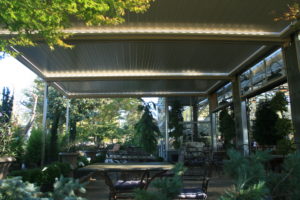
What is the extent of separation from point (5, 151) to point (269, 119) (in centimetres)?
670

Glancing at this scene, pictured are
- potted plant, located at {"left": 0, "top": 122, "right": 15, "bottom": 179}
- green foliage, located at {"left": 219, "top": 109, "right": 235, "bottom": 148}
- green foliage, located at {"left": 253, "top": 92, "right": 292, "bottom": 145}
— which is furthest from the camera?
green foliage, located at {"left": 219, "top": 109, "right": 235, "bottom": 148}

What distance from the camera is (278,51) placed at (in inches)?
291

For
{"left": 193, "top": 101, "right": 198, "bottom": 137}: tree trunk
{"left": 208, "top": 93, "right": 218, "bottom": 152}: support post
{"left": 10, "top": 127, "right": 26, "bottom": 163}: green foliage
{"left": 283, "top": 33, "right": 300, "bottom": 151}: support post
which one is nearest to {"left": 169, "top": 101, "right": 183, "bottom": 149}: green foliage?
{"left": 193, "top": 101, "right": 198, "bottom": 137}: tree trunk

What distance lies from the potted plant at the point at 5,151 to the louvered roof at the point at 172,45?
2691mm

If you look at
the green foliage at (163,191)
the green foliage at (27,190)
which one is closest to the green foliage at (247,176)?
the green foliage at (163,191)

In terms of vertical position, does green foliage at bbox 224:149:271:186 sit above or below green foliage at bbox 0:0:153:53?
below

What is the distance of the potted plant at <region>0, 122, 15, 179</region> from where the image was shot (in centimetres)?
397

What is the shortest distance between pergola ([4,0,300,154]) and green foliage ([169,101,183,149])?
103 inches

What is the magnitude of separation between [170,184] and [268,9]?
5691 mm

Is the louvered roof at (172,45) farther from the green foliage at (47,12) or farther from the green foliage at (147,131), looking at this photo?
the green foliage at (47,12)

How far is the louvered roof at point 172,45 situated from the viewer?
18.4ft

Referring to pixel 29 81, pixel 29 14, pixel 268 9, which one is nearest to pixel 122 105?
pixel 29 81

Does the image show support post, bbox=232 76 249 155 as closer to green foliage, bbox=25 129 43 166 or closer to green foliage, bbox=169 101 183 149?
green foliage, bbox=169 101 183 149

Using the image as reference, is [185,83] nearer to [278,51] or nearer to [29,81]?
[278,51]
